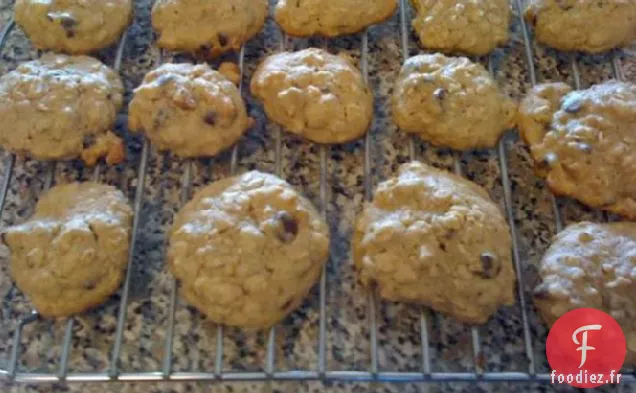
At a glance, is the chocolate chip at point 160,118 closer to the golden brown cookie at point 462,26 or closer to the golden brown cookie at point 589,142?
the golden brown cookie at point 462,26

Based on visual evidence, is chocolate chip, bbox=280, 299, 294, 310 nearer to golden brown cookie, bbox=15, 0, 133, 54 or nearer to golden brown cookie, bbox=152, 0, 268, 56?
golden brown cookie, bbox=152, 0, 268, 56

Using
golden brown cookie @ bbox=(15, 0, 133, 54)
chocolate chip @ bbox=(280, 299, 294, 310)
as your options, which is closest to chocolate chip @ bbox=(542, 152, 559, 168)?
chocolate chip @ bbox=(280, 299, 294, 310)

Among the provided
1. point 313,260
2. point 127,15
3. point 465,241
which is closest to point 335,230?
point 313,260

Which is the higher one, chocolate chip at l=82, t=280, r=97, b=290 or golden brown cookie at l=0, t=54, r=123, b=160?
golden brown cookie at l=0, t=54, r=123, b=160

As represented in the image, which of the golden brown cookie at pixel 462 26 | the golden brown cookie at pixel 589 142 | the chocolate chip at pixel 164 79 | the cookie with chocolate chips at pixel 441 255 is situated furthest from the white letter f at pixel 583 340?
the chocolate chip at pixel 164 79

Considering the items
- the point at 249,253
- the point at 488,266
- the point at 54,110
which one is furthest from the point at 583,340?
the point at 54,110

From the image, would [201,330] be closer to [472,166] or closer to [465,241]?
[465,241]
